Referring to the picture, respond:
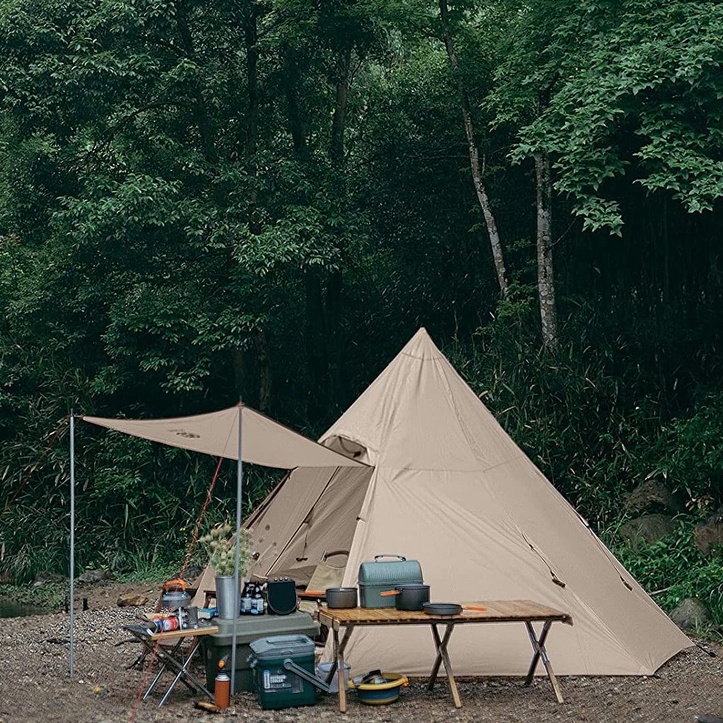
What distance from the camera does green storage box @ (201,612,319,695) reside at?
19.1ft

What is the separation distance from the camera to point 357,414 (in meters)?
7.35

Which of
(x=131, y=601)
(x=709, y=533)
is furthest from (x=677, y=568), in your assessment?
(x=131, y=601)

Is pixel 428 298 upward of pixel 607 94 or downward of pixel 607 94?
downward

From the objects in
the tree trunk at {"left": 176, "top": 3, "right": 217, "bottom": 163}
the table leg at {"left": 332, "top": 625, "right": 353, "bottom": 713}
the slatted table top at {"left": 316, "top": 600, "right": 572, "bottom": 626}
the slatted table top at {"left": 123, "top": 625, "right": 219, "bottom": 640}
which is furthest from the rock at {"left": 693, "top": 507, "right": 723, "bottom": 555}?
the tree trunk at {"left": 176, "top": 3, "right": 217, "bottom": 163}

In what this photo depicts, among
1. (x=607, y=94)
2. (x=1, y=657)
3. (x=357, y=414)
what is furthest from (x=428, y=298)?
(x=1, y=657)

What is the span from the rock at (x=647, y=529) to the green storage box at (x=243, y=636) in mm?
4226

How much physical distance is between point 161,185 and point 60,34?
2019mm

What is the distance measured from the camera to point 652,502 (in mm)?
9742

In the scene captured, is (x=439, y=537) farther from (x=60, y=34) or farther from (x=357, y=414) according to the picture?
(x=60, y=34)

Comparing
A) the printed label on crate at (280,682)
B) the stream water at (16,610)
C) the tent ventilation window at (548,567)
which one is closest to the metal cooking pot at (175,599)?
the printed label on crate at (280,682)

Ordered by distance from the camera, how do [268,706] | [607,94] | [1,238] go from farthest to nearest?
[1,238], [607,94], [268,706]

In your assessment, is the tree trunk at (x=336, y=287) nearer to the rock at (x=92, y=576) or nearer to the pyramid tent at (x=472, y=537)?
the rock at (x=92, y=576)

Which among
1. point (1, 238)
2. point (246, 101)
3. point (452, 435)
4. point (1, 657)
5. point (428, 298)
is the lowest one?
point (1, 657)

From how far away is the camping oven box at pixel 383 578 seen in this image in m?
5.86
